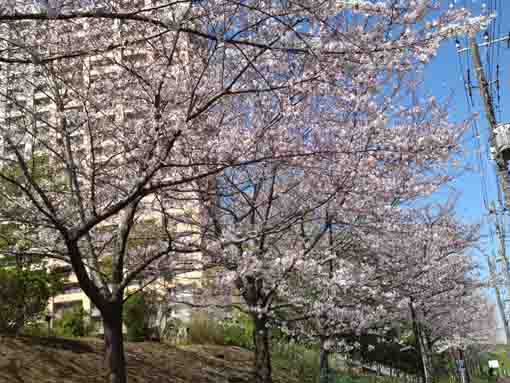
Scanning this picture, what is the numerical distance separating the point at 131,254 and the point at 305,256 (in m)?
3.19

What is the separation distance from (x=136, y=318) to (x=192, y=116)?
846 cm

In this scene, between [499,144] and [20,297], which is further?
[499,144]

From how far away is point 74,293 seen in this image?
132ft

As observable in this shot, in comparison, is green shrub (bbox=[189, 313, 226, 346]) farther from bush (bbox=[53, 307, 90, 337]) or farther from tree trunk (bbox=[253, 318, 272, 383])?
tree trunk (bbox=[253, 318, 272, 383])

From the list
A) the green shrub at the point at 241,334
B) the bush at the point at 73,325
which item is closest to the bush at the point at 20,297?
the bush at the point at 73,325

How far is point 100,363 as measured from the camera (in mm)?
8695

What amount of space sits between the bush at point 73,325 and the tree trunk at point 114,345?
673 cm

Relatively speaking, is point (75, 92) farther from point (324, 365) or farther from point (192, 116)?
point (324, 365)

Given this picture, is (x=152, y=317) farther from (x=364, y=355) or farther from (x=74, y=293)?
(x=74, y=293)

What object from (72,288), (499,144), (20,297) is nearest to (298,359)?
(499,144)

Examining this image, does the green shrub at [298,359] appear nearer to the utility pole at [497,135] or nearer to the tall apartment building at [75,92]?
the utility pole at [497,135]

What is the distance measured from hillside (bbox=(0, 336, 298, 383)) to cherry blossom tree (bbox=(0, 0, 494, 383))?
6.08ft

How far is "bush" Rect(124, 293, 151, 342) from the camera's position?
11789 millimetres

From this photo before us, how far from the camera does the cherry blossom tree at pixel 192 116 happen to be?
442 cm
